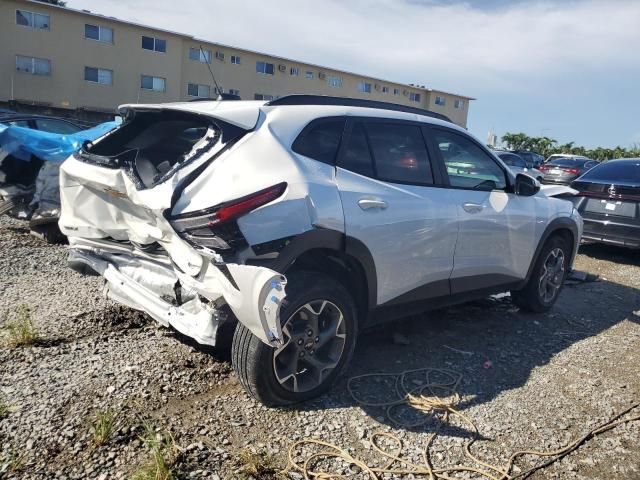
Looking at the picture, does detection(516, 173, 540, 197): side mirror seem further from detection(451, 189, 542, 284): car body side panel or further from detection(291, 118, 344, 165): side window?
detection(291, 118, 344, 165): side window

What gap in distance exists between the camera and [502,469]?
291 cm

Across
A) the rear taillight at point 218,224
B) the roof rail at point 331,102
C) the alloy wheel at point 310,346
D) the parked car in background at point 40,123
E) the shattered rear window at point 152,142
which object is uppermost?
the roof rail at point 331,102

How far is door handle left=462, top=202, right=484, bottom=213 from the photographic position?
4.28 meters

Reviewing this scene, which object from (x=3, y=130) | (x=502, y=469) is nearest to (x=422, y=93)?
(x=3, y=130)

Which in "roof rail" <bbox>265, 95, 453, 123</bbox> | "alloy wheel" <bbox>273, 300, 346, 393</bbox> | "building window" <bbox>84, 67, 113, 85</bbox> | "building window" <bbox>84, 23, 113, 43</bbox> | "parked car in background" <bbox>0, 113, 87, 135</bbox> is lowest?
"alloy wheel" <bbox>273, 300, 346, 393</bbox>

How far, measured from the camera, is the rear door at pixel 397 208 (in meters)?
3.53

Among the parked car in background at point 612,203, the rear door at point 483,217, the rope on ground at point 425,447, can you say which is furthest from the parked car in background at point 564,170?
the rope on ground at point 425,447

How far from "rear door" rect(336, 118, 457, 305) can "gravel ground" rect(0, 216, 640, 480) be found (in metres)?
0.70

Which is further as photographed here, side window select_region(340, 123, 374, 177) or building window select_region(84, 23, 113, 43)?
building window select_region(84, 23, 113, 43)

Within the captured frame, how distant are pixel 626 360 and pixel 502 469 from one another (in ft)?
7.66

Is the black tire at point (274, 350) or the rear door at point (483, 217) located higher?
the rear door at point (483, 217)

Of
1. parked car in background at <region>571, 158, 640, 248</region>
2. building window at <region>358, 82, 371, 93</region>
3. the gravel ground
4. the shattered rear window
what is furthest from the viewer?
building window at <region>358, 82, 371, 93</region>

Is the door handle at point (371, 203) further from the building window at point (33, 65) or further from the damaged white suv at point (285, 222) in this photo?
the building window at point (33, 65)

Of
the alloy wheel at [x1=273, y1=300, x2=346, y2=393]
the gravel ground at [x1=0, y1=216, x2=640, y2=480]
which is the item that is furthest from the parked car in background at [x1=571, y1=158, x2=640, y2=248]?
the alloy wheel at [x1=273, y1=300, x2=346, y2=393]
